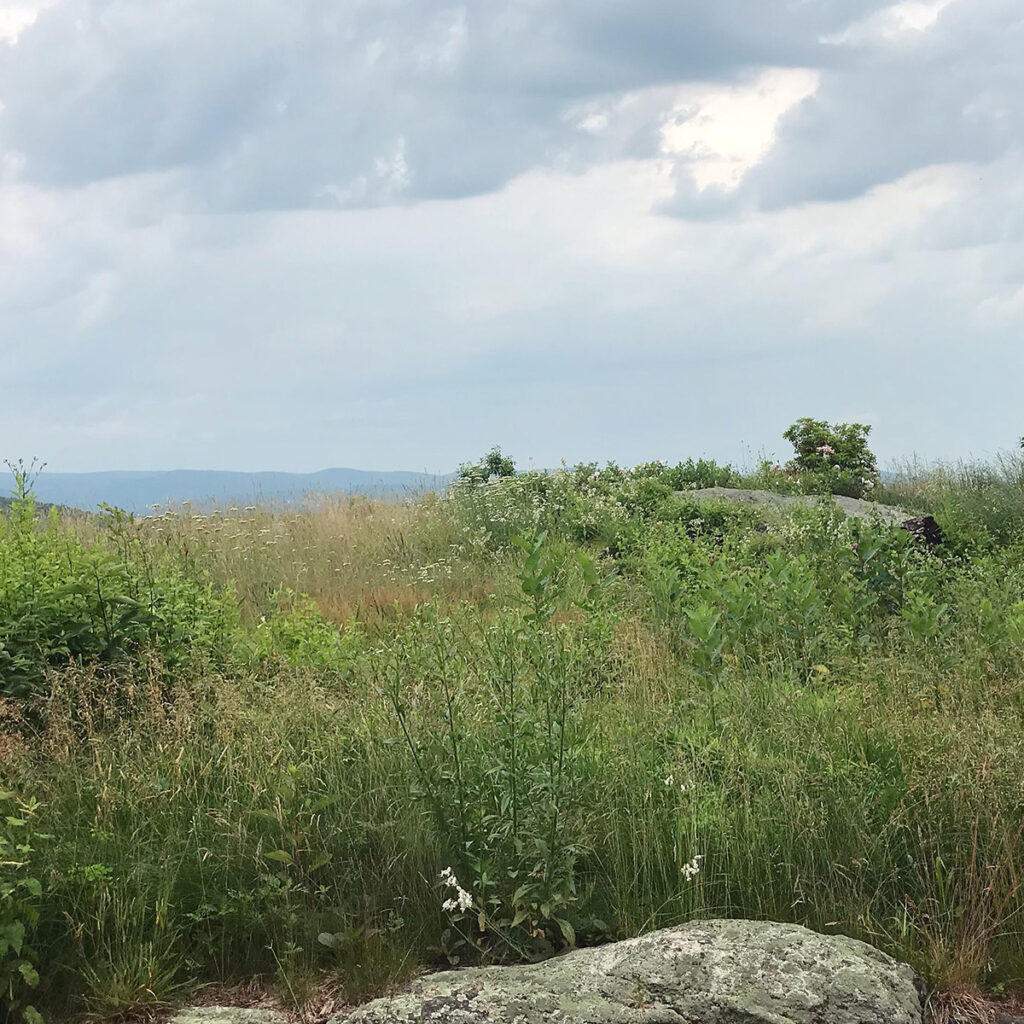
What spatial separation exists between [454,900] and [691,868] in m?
0.88

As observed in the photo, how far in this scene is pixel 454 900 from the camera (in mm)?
3842

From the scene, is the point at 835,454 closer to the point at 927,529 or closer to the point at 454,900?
the point at 927,529

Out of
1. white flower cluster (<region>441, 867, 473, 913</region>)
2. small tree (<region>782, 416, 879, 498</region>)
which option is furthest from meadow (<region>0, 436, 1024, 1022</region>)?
small tree (<region>782, 416, 879, 498</region>)

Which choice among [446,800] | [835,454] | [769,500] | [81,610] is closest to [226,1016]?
[446,800]

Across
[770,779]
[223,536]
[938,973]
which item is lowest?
[938,973]

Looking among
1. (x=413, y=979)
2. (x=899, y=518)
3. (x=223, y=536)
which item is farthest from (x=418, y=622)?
(x=899, y=518)

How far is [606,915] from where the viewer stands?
4004mm

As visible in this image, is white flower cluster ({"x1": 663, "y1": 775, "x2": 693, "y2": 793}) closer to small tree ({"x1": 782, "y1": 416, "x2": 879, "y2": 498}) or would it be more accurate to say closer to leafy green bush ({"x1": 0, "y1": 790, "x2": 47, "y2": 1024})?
leafy green bush ({"x1": 0, "y1": 790, "x2": 47, "y2": 1024})

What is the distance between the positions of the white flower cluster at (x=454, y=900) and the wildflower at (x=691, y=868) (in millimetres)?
798

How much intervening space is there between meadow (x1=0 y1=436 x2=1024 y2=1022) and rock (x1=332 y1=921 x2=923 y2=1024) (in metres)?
0.30

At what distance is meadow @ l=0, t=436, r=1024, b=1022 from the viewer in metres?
3.82

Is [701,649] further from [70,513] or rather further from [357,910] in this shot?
[70,513]

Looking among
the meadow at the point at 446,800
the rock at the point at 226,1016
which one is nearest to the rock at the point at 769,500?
the meadow at the point at 446,800

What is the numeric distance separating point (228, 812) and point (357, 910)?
66 cm
